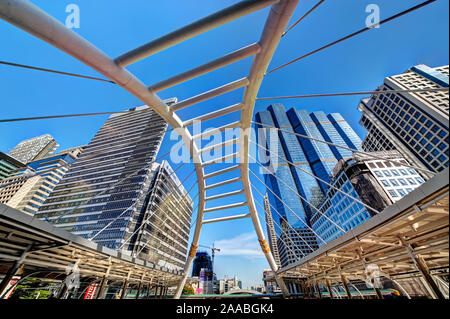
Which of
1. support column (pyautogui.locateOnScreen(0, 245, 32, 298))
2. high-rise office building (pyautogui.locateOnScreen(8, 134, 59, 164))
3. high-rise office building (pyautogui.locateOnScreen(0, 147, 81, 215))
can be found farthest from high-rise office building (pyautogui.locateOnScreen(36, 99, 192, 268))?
high-rise office building (pyautogui.locateOnScreen(8, 134, 59, 164))

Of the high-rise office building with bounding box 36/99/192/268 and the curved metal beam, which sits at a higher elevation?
the high-rise office building with bounding box 36/99/192/268

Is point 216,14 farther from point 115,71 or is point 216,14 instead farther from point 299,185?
point 299,185

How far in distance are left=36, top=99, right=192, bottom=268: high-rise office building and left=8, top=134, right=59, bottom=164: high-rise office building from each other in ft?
213

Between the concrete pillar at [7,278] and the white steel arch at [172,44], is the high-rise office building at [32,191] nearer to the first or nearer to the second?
the concrete pillar at [7,278]

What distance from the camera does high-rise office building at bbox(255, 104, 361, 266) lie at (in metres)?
107

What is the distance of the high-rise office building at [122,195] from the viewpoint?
5506cm

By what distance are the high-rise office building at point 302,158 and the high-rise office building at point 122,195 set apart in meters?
54.0

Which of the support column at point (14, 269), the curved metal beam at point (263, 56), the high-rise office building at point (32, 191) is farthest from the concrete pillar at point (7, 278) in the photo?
the high-rise office building at point (32, 191)

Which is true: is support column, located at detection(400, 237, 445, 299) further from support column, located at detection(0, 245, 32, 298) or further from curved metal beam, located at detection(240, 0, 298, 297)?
support column, located at detection(0, 245, 32, 298)

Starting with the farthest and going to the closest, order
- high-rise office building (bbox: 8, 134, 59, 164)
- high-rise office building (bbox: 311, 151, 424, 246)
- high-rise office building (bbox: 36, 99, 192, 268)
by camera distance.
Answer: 1. high-rise office building (bbox: 8, 134, 59, 164)
2. high-rise office building (bbox: 36, 99, 192, 268)
3. high-rise office building (bbox: 311, 151, 424, 246)

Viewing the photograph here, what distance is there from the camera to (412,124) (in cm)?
4166

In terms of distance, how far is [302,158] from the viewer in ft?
415

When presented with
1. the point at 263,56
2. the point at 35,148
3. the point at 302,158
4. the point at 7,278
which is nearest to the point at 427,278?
the point at 263,56
